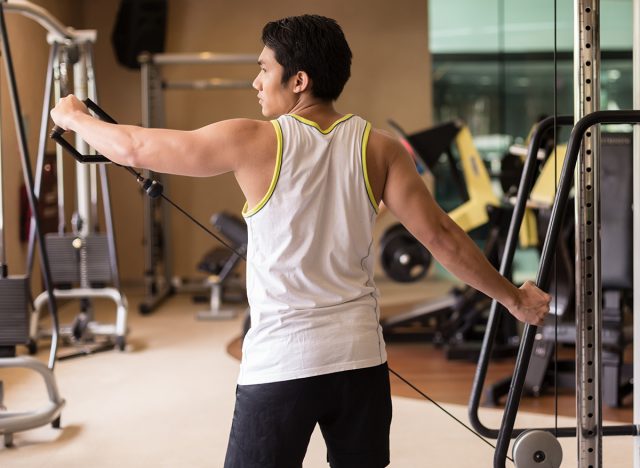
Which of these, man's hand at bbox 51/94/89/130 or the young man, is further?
man's hand at bbox 51/94/89/130

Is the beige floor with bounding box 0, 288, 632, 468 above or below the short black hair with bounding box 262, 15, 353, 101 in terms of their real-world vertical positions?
below

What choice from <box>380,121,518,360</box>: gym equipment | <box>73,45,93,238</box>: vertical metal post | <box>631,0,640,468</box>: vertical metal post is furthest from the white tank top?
<box>73,45,93,238</box>: vertical metal post

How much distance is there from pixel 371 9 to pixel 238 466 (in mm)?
6687

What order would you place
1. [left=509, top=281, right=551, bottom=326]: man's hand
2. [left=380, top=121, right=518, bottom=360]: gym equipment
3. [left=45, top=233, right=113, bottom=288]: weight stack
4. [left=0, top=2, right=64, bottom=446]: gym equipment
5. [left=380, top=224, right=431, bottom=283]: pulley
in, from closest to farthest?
1. [left=509, top=281, right=551, bottom=326]: man's hand
2. [left=0, top=2, right=64, bottom=446]: gym equipment
3. [left=380, top=121, right=518, bottom=360]: gym equipment
4. [left=45, top=233, right=113, bottom=288]: weight stack
5. [left=380, top=224, right=431, bottom=283]: pulley

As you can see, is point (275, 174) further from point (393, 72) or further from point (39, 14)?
point (393, 72)

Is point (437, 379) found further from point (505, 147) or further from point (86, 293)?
point (505, 147)

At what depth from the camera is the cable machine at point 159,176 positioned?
6.75 meters

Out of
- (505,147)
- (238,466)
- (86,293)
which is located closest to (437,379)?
(86,293)

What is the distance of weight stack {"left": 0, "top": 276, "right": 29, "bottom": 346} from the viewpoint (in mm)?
3559

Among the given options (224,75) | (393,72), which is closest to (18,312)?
(224,75)

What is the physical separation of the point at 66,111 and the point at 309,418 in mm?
724

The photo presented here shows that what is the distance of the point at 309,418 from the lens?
164 centimetres

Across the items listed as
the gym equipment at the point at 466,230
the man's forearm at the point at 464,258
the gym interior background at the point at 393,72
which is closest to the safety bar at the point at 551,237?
the man's forearm at the point at 464,258

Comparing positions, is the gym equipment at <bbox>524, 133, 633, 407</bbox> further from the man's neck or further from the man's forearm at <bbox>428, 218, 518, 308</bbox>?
the man's neck
